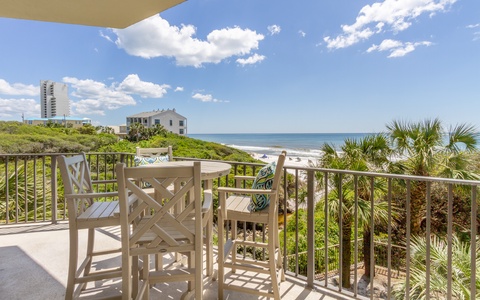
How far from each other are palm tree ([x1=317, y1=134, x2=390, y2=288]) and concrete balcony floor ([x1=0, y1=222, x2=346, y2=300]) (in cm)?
358

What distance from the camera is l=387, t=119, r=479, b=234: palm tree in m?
5.54

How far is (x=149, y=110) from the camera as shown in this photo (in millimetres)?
35250

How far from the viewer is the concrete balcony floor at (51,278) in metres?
2.08

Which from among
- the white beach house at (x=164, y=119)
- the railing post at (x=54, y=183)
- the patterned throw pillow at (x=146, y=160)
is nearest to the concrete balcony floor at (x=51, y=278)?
the railing post at (x=54, y=183)

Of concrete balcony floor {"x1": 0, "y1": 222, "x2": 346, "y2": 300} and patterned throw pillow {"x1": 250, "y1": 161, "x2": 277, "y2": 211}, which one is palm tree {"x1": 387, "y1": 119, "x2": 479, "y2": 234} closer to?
concrete balcony floor {"x1": 0, "y1": 222, "x2": 346, "y2": 300}

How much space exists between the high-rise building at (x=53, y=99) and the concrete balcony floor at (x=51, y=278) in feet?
89.0

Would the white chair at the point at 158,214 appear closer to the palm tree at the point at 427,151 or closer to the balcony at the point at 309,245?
the balcony at the point at 309,245

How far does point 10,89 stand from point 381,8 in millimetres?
31914

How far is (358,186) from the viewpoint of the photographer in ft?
18.2

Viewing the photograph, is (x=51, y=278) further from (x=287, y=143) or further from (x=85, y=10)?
(x=287, y=143)

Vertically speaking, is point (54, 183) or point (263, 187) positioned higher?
point (263, 187)

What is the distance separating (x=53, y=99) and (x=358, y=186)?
29.7 m

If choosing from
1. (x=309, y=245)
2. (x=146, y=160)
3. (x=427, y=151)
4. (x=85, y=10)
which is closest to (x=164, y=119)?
(x=427, y=151)

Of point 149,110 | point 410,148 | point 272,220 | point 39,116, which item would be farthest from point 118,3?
point 149,110
